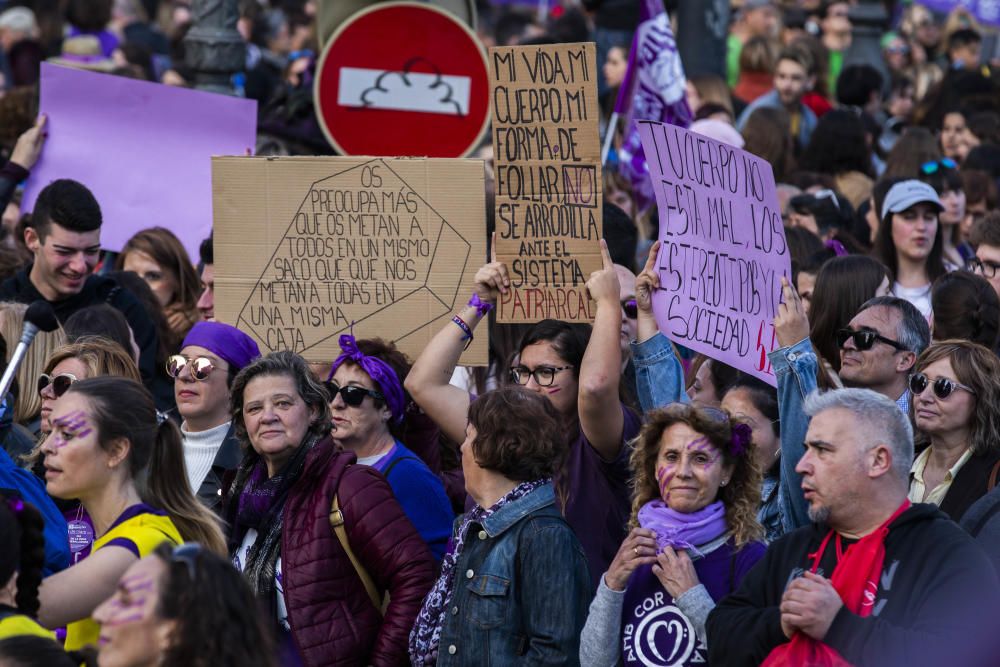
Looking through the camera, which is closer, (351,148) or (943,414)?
(943,414)

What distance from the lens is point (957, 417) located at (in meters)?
5.41

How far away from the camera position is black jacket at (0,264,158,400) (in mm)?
7109

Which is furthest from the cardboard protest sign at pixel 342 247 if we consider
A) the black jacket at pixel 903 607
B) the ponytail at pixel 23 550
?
the ponytail at pixel 23 550

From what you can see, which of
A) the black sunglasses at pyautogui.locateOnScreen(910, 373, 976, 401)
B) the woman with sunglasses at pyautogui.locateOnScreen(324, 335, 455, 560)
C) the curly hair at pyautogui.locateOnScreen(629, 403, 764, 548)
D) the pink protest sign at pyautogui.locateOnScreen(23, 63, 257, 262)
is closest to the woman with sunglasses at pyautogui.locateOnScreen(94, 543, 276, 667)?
the curly hair at pyautogui.locateOnScreen(629, 403, 764, 548)

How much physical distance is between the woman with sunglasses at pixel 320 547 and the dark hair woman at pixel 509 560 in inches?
6.8

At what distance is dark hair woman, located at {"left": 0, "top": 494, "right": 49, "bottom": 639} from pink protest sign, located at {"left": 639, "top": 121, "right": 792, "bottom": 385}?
2334 mm

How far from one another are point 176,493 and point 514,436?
1.02 metres

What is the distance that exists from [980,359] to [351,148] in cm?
338

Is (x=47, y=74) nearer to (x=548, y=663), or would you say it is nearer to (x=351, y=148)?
(x=351, y=148)

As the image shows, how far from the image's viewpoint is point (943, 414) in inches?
213

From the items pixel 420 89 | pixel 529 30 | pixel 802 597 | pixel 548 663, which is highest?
pixel 529 30

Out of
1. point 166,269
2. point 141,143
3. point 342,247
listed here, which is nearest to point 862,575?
point 342,247

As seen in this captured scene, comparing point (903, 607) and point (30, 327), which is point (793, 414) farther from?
point (30, 327)

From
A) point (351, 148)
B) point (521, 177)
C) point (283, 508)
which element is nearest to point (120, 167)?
point (351, 148)
